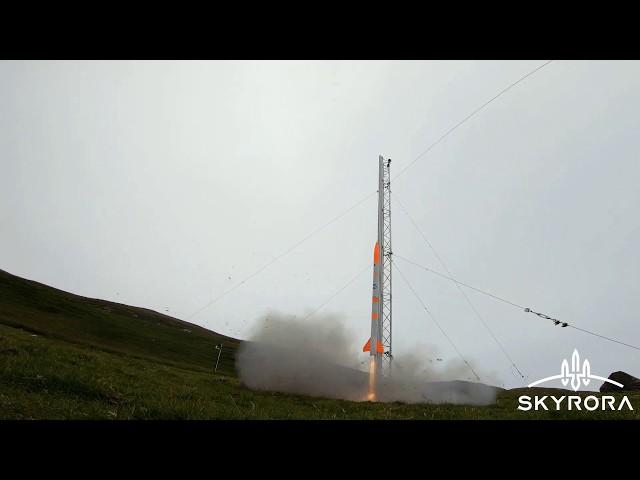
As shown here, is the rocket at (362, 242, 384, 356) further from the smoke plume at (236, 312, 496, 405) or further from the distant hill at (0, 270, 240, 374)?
the distant hill at (0, 270, 240, 374)

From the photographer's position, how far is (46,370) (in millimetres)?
16531

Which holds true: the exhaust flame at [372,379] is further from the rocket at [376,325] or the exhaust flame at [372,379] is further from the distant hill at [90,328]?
the distant hill at [90,328]

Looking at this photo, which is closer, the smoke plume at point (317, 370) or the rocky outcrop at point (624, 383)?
the smoke plume at point (317, 370)

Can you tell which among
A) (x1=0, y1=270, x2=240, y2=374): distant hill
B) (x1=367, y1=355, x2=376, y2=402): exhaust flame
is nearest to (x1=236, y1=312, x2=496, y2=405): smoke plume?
(x1=367, y1=355, x2=376, y2=402): exhaust flame

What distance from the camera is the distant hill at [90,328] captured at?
77.9 metres

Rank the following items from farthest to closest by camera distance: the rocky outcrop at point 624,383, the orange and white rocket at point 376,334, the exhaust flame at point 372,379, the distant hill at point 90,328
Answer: the rocky outcrop at point 624,383 → the distant hill at point 90,328 → the orange and white rocket at point 376,334 → the exhaust flame at point 372,379

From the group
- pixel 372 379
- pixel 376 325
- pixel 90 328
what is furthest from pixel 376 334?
pixel 90 328

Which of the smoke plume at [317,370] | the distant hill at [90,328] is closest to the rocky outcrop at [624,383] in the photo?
the smoke plume at [317,370]

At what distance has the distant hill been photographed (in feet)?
255

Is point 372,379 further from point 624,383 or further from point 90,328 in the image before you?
point 90,328

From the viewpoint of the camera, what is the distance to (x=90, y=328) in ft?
304
